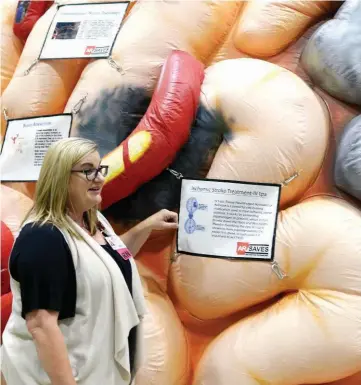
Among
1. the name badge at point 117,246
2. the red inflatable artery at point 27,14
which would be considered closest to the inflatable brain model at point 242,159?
the name badge at point 117,246

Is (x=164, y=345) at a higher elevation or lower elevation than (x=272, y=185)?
lower

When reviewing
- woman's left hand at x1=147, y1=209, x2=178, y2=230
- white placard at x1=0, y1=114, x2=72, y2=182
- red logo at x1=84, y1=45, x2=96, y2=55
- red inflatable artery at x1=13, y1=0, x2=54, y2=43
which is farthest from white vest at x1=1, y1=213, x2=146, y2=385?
red inflatable artery at x1=13, y1=0, x2=54, y2=43

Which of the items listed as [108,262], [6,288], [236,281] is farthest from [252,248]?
[6,288]

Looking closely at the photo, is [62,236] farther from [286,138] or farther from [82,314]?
[286,138]

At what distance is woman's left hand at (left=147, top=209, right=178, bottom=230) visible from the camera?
4.76 ft

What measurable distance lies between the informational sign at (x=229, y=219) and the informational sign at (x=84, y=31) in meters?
0.56

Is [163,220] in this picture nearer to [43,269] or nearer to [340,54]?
[43,269]

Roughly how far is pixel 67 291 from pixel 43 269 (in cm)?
8

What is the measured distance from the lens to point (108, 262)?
1.08 metres

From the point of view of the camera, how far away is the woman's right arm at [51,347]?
996 mm

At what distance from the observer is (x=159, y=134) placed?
1.47m

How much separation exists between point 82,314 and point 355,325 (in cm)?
65

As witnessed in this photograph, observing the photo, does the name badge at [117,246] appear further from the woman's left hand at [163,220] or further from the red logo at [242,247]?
the red logo at [242,247]

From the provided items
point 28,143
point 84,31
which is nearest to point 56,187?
point 28,143
